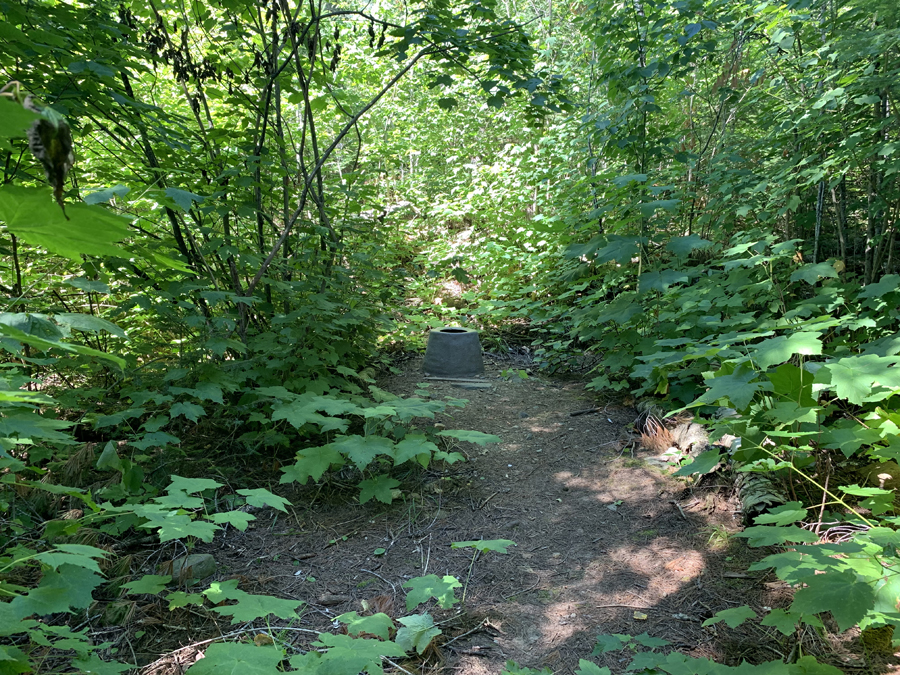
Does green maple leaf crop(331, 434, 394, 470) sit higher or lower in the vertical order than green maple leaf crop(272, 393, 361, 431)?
lower

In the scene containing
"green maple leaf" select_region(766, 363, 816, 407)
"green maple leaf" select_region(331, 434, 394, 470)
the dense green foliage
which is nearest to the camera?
the dense green foliage

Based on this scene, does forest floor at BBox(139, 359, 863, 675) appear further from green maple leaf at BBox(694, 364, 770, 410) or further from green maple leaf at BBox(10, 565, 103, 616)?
green maple leaf at BBox(694, 364, 770, 410)

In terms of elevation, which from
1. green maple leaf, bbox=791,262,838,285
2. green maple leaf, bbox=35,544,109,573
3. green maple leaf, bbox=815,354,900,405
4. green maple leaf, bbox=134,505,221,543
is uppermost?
green maple leaf, bbox=791,262,838,285

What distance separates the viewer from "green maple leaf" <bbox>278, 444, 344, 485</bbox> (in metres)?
2.35

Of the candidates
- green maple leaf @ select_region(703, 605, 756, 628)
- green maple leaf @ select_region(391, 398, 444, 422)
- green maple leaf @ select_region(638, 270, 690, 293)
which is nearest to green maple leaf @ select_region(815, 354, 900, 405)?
green maple leaf @ select_region(703, 605, 756, 628)

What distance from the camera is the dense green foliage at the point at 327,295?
4.52 ft

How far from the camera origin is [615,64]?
3980mm

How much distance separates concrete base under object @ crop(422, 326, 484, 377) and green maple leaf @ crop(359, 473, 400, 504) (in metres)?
2.20

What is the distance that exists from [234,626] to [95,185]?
321 cm

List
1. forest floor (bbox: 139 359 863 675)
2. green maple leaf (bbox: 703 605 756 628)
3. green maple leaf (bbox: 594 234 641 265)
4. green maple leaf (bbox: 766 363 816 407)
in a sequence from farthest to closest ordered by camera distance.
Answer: green maple leaf (bbox: 594 234 641 265), green maple leaf (bbox: 766 363 816 407), forest floor (bbox: 139 359 863 675), green maple leaf (bbox: 703 605 756 628)

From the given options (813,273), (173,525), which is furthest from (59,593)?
(813,273)

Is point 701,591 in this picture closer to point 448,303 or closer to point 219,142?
point 219,142

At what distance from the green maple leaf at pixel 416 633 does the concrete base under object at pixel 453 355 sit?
3.12 m

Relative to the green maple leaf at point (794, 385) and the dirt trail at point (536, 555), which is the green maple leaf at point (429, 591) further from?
the green maple leaf at point (794, 385)
